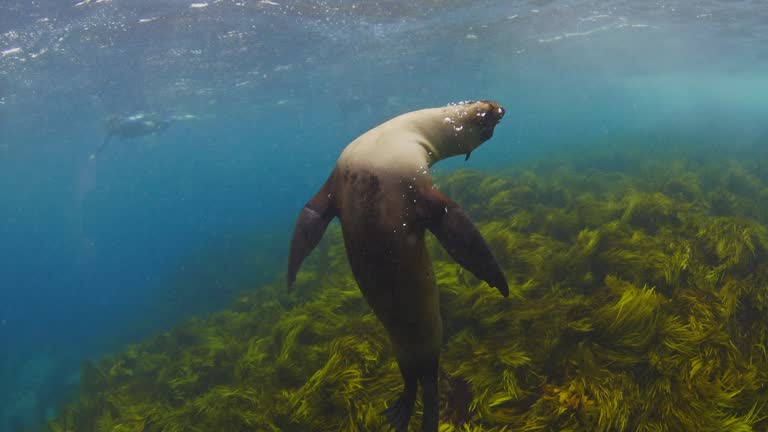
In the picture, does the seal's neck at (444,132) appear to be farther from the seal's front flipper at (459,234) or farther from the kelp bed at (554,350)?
the kelp bed at (554,350)

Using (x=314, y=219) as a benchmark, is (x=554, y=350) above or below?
below

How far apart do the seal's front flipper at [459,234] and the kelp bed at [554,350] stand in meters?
→ 1.35

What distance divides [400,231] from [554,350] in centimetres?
203

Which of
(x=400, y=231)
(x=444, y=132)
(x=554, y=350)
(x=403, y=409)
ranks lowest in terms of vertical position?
(x=554, y=350)

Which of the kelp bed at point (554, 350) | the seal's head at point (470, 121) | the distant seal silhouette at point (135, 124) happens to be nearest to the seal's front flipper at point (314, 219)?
the seal's head at point (470, 121)

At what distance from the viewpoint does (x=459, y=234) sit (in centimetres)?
173

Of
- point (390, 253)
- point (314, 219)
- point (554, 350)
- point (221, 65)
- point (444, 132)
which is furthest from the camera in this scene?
point (221, 65)

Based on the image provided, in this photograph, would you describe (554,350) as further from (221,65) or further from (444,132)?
(221,65)

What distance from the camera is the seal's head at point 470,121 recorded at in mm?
2160

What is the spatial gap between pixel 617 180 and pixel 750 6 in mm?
14093

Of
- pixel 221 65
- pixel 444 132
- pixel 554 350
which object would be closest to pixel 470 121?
pixel 444 132

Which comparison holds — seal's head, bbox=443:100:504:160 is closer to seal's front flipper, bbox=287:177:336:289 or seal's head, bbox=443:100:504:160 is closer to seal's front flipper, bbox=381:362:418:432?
seal's front flipper, bbox=287:177:336:289

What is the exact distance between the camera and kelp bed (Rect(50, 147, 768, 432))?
Answer: 260cm

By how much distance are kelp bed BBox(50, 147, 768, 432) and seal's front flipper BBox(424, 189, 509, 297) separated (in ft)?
4.44
